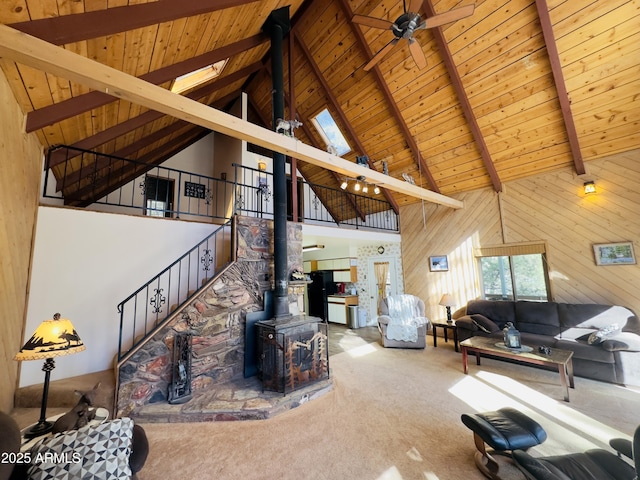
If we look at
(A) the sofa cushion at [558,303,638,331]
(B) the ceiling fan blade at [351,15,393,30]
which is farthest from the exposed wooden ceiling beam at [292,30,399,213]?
(A) the sofa cushion at [558,303,638,331]

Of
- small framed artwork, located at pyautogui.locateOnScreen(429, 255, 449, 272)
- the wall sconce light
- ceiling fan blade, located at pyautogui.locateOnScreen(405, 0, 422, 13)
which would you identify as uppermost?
ceiling fan blade, located at pyautogui.locateOnScreen(405, 0, 422, 13)

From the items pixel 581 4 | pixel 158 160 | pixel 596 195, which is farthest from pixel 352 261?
pixel 581 4

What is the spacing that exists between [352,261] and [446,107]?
4704 millimetres

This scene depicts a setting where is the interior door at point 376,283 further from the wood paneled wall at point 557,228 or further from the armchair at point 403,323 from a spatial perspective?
the armchair at point 403,323

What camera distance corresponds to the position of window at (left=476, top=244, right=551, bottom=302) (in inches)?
207

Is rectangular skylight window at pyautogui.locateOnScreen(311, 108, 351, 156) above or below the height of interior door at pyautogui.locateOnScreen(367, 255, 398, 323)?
above

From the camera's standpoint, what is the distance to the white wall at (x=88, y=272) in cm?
323

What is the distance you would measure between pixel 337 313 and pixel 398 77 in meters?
6.26

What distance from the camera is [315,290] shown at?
852 centimetres

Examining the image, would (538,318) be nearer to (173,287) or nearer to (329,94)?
(329,94)

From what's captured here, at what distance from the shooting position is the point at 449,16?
2.87m

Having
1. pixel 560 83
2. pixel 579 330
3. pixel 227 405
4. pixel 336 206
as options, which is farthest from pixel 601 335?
pixel 336 206

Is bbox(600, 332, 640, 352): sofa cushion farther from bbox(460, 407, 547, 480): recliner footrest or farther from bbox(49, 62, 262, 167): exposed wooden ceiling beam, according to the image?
bbox(49, 62, 262, 167): exposed wooden ceiling beam

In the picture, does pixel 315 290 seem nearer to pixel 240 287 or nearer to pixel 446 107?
pixel 240 287
